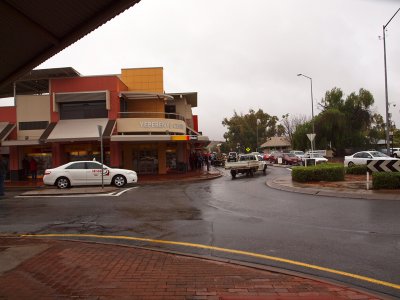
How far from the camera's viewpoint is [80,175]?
67.6 feet

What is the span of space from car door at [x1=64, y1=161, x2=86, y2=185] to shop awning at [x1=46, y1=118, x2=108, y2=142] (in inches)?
217

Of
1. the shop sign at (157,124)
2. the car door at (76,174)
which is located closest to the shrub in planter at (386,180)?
the car door at (76,174)

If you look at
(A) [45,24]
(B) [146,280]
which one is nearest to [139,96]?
(A) [45,24]

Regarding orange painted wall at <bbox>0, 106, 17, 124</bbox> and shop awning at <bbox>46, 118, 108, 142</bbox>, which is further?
orange painted wall at <bbox>0, 106, 17, 124</bbox>

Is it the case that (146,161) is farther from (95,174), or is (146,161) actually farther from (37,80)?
(37,80)

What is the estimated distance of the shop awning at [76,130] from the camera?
25.9m

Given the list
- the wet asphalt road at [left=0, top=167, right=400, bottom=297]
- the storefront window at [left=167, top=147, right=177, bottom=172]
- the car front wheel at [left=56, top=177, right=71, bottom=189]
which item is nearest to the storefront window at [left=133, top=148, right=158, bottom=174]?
the storefront window at [left=167, top=147, right=177, bottom=172]

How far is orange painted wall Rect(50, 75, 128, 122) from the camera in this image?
2792 centimetres

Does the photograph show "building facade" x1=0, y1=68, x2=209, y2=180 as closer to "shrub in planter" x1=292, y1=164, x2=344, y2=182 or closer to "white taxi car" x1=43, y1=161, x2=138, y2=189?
"white taxi car" x1=43, y1=161, x2=138, y2=189

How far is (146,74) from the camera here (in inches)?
1281

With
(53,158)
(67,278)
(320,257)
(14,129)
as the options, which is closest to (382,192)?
(320,257)

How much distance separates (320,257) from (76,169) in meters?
16.7

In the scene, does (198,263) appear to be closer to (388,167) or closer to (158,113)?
(388,167)

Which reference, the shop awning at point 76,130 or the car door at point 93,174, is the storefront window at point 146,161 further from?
the car door at point 93,174
